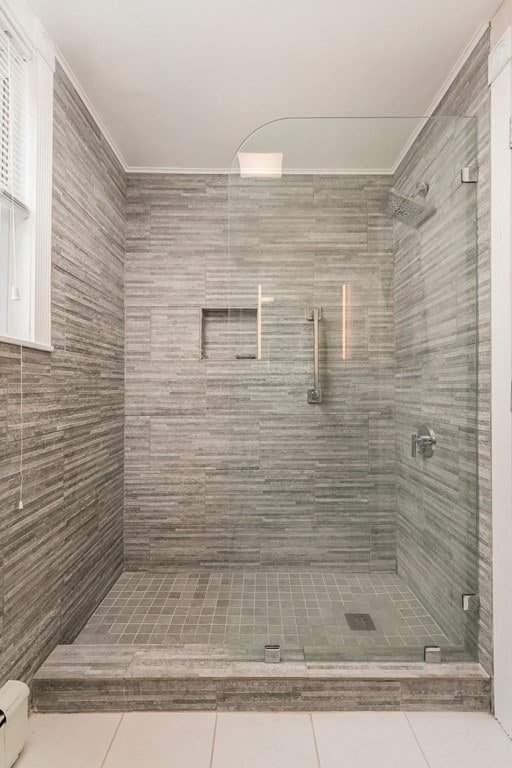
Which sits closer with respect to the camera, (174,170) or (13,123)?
(13,123)

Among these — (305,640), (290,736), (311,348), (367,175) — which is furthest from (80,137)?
(290,736)

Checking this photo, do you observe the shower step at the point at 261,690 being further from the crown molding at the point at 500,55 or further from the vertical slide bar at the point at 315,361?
the crown molding at the point at 500,55

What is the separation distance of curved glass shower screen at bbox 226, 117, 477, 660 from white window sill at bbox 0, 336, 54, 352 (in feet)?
2.34

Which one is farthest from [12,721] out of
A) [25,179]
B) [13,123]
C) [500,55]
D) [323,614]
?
[500,55]

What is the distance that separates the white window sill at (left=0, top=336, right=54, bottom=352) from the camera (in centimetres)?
145

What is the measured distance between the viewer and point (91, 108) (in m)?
2.18

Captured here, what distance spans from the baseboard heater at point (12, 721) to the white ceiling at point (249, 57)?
2072mm

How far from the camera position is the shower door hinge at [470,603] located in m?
1.72

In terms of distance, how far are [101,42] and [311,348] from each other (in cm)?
145

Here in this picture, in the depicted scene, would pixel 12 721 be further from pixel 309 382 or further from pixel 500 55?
pixel 500 55

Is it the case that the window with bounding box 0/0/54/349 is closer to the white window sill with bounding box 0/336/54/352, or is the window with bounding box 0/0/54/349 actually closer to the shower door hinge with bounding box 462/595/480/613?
the white window sill with bounding box 0/336/54/352

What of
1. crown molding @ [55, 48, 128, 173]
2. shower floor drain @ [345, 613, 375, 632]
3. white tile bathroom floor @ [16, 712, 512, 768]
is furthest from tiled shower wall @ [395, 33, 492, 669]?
crown molding @ [55, 48, 128, 173]

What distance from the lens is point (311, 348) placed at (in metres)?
1.70

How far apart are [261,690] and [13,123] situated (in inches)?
86.6
